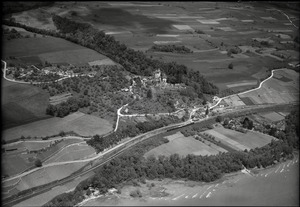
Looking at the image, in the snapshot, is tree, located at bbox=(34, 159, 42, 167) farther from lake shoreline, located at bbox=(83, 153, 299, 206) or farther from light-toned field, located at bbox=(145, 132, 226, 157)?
light-toned field, located at bbox=(145, 132, 226, 157)

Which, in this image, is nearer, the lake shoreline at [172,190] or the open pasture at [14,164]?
the lake shoreline at [172,190]

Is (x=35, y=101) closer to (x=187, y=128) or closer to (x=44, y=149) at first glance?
(x=44, y=149)

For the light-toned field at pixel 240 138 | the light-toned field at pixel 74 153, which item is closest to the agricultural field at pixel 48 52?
the light-toned field at pixel 74 153

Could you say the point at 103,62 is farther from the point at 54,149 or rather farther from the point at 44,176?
the point at 44,176

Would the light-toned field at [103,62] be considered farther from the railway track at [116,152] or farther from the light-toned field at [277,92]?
the light-toned field at [277,92]

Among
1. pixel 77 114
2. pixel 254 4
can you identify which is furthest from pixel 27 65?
pixel 254 4

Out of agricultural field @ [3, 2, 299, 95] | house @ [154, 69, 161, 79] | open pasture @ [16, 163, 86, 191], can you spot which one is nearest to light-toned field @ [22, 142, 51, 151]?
open pasture @ [16, 163, 86, 191]
